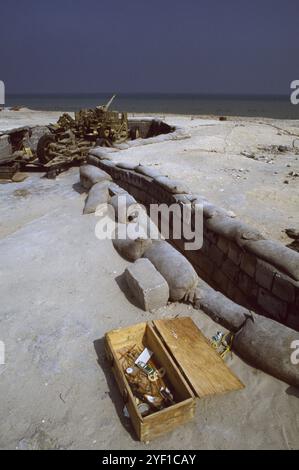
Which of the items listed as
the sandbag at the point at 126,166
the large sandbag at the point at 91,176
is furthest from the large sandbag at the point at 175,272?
the large sandbag at the point at 91,176

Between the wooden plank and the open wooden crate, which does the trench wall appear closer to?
the open wooden crate

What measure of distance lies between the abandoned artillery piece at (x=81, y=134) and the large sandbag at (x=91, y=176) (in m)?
3.40

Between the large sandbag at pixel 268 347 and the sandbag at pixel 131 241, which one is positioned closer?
the large sandbag at pixel 268 347

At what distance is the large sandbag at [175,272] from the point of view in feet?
15.0

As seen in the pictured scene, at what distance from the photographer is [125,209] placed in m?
6.67

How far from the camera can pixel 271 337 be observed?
361 centimetres

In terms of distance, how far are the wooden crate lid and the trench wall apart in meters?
1.10

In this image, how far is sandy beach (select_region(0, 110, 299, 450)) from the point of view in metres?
2.95

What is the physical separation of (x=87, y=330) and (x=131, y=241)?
183cm

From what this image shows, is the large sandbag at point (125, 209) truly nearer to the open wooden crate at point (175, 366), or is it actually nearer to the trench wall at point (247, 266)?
the trench wall at point (247, 266)

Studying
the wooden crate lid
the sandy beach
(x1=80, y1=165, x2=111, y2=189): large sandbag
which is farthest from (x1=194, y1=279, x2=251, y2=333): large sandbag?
(x1=80, y1=165, x2=111, y2=189): large sandbag
